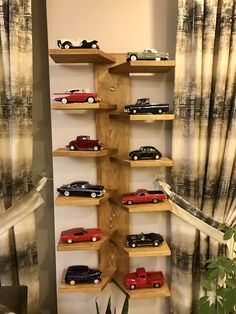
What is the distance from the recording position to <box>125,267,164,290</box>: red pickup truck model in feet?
5.61

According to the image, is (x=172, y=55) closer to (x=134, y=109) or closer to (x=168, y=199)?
(x=134, y=109)

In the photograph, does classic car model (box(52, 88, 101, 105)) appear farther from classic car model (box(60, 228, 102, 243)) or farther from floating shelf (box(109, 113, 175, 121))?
classic car model (box(60, 228, 102, 243))

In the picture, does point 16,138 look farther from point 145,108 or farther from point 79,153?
point 145,108

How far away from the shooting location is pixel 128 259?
6.02 feet

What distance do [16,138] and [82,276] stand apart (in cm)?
79

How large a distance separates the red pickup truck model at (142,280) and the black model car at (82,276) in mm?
161

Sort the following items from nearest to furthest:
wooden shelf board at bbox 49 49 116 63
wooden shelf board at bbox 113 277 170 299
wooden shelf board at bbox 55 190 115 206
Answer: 1. wooden shelf board at bbox 49 49 116 63
2. wooden shelf board at bbox 55 190 115 206
3. wooden shelf board at bbox 113 277 170 299

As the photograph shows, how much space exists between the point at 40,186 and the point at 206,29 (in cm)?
118

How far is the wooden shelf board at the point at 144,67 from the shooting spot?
1.51 metres

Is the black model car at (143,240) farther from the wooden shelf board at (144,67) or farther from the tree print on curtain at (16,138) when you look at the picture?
the wooden shelf board at (144,67)

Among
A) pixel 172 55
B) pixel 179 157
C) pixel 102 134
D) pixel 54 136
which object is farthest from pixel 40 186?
pixel 172 55

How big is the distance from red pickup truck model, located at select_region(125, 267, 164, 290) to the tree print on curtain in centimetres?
52

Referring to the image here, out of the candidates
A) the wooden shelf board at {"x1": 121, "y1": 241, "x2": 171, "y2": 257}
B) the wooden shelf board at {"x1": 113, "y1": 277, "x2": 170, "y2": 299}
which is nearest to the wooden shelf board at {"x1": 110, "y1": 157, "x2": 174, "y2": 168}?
the wooden shelf board at {"x1": 121, "y1": 241, "x2": 171, "y2": 257}

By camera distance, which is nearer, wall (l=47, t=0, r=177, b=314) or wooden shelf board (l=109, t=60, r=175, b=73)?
wooden shelf board (l=109, t=60, r=175, b=73)
